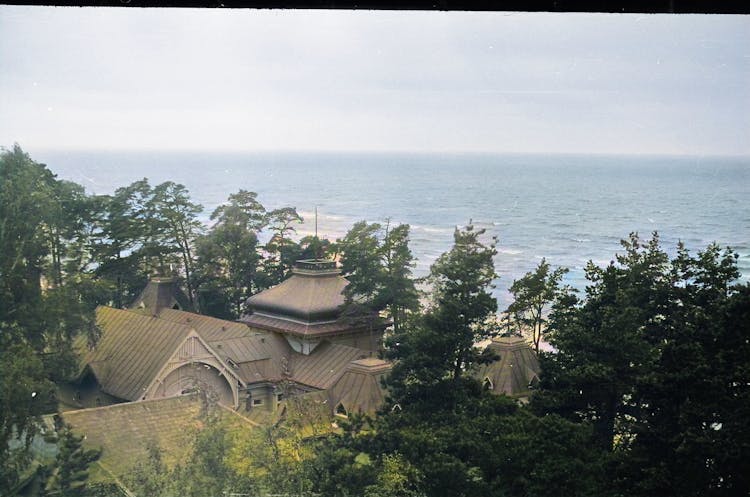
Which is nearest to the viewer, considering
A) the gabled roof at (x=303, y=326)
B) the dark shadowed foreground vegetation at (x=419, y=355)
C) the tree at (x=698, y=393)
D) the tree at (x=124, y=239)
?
the tree at (x=698, y=393)

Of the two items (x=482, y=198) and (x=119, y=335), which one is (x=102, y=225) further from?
(x=482, y=198)

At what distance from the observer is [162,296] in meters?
4.58

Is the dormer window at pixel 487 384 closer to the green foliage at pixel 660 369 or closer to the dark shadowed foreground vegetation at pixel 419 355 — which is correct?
the dark shadowed foreground vegetation at pixel 419 355

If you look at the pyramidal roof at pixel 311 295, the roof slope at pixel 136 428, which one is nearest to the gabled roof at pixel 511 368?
the pyramidal roof at pixel 311 295

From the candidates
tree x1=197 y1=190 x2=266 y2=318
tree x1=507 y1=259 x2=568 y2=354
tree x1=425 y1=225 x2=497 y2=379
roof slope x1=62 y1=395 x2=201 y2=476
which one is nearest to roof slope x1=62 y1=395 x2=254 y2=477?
roof slope x1=62 y1=395 x2=201 y2=476

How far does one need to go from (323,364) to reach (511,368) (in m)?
1.09

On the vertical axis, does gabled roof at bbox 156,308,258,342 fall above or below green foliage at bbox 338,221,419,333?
below

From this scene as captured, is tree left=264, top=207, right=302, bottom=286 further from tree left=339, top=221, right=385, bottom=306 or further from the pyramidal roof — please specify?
tree left=339, top=221, right=385, bottom=306

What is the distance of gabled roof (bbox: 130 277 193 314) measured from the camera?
4.54 metres

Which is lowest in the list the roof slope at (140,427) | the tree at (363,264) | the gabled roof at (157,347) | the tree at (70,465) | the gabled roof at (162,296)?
the tree at (70,465)

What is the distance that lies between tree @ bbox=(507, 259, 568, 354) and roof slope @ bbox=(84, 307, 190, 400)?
1879mm

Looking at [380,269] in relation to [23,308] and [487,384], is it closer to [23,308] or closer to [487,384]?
[487,384]

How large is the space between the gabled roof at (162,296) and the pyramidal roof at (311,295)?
473 millimetres

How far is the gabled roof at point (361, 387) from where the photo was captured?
174 inches
